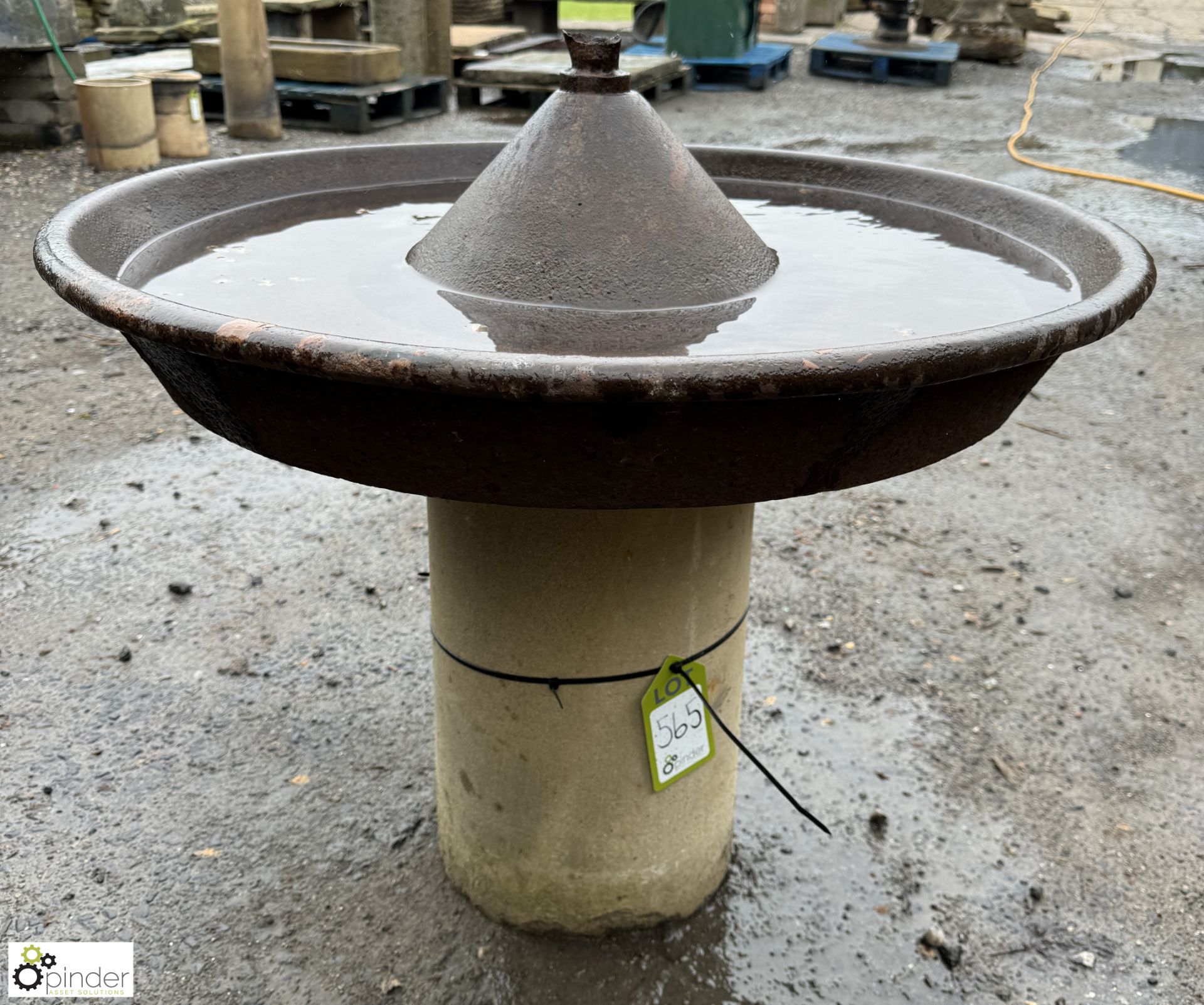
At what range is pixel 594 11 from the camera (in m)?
16.4

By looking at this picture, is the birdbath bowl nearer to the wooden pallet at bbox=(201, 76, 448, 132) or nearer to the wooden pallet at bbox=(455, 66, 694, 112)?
the wooden pallet at bbox=(201, 76, 448, 132)

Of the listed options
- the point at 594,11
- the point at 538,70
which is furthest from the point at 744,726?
the point at 594,11

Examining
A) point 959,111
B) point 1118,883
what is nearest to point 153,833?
point 1118,883

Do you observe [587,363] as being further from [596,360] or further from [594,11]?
[594,11]

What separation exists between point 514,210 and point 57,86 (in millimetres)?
6420

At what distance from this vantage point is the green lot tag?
178cm

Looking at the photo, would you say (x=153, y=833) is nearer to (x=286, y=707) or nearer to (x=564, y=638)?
(x=286, y=707)

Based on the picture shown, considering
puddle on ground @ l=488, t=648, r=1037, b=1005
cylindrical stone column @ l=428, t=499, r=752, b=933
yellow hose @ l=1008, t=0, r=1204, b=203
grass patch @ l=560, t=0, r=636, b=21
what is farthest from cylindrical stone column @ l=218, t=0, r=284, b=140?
grass patch @ l=560, t=0, r=636, b=21

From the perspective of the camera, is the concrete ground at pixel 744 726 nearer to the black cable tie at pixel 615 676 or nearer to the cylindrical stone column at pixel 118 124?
the black cable tie at pixel 615 676

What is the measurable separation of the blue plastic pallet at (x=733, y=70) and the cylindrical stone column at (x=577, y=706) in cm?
870

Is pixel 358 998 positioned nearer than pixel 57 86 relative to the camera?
Yes

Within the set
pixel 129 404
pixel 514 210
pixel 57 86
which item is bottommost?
pixel 129 404

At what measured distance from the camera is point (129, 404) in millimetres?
4016

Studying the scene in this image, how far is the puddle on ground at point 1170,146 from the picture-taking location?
7.43m
